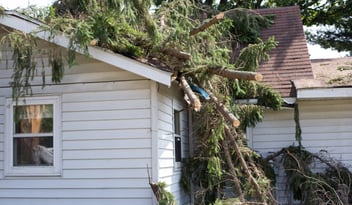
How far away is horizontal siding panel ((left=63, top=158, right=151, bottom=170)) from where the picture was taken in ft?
22.4

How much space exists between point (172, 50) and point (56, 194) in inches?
118

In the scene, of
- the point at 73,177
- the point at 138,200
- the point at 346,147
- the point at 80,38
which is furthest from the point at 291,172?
the point at 80,38

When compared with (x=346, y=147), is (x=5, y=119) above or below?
above

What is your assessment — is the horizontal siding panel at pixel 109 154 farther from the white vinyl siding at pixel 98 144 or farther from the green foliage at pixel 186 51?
the green foliage at pixel 186 51

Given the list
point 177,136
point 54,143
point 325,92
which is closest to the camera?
point 54,143

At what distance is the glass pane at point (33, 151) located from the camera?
7.19 metres

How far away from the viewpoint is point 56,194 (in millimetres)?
7047

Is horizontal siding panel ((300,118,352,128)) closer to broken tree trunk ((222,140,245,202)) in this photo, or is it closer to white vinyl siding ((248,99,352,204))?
white vinyl siding ((248,99,352,204))

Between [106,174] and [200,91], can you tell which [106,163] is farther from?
[200,91]

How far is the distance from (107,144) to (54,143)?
2.96 feet

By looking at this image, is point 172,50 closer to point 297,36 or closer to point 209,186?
point 209,186

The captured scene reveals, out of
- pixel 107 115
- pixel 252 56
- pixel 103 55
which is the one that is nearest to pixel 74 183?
pixel 107 115

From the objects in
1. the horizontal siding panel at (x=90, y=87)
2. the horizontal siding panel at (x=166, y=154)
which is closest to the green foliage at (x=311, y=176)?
the horizontal siding panel at (x=166, y=154)

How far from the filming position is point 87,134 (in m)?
7.08
